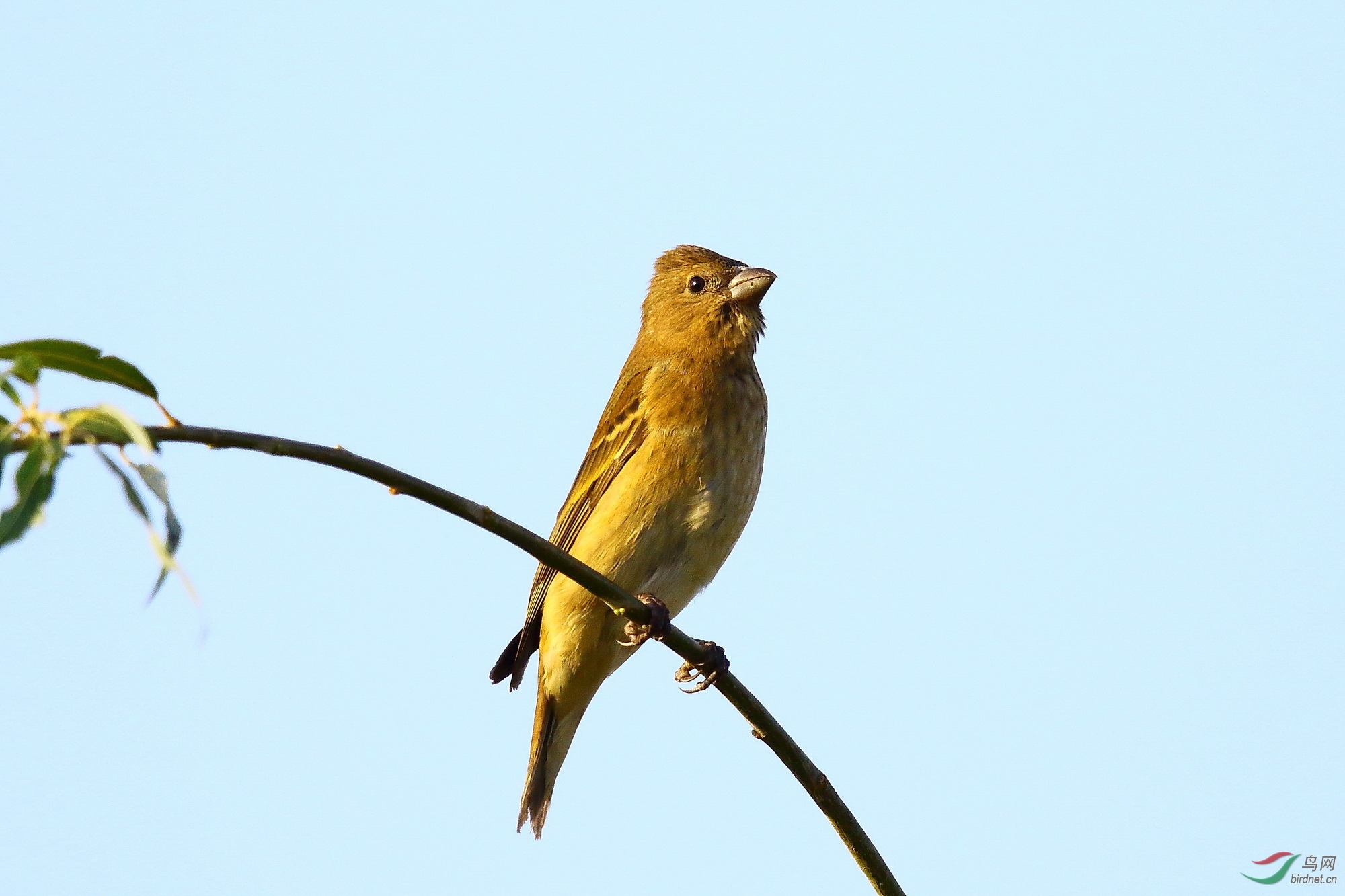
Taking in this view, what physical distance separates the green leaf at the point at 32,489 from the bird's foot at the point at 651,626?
79.8 inches

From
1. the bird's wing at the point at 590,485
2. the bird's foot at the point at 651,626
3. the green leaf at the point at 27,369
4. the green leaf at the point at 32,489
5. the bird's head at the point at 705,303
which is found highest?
the bird's head at the point at 705,303

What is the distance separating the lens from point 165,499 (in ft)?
7.43

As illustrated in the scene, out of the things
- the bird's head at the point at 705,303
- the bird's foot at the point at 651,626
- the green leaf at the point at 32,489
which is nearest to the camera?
the green leaf at the point at 32,489

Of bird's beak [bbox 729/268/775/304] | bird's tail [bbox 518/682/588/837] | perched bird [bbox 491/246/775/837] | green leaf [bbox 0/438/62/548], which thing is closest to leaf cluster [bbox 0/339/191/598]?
green leaf [bbox 0/438/62/548]

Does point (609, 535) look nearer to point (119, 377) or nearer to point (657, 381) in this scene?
point (657, 381)

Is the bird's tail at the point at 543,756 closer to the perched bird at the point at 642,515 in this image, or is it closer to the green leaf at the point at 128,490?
the perched bird at the point at 642,515

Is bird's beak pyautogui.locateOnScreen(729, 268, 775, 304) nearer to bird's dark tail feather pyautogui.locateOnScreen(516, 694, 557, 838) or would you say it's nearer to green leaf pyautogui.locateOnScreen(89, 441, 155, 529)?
bird's dark tail feather pyautogui.locateOnScreen(516, 694, 557, 838)

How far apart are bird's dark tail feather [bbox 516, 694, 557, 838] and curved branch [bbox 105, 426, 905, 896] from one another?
86.5 inches

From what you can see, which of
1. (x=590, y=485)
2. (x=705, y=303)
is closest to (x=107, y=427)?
(x=590, y=485)

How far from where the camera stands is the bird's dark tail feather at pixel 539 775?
Answer: 6801mm

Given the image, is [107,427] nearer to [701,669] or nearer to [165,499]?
[165,499]

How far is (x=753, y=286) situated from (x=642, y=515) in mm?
1935

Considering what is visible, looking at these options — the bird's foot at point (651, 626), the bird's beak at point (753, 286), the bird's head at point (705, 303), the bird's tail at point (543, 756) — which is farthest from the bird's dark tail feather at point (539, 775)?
the bird's beak at point (753, 286)

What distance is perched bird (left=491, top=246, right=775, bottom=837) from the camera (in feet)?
20.5
